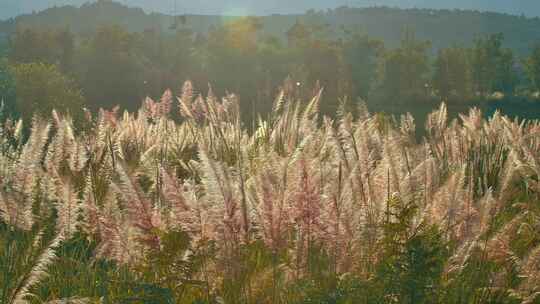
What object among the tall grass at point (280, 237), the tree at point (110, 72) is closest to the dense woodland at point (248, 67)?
the tree at point (110, 72)

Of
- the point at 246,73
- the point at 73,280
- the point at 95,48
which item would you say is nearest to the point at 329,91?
the point at 246,73

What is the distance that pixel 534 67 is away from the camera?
7369cm

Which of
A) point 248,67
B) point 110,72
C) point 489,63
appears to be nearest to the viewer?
point 110,72

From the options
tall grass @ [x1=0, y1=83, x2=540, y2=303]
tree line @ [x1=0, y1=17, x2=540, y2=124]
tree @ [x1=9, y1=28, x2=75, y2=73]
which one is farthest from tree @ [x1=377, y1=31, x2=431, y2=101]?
tall grass @ [x1=0, y1=83, x2=540, y2=303]

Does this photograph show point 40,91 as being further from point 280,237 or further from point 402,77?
point 402,77

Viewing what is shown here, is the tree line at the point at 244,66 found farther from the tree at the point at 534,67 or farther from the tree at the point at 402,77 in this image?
the tree at the point at 402,77

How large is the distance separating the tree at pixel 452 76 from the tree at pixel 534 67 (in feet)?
22.1

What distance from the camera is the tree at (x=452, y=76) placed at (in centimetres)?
7488

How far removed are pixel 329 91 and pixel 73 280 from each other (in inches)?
2573

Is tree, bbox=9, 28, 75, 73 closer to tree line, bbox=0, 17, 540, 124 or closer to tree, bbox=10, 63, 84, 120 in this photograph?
tree line, bbox=0, 17, 540, 124

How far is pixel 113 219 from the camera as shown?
2.35 meters

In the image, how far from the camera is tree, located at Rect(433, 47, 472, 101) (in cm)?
7488

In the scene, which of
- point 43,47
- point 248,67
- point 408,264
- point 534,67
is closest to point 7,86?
point 408,264

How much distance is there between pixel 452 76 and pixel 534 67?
9.21m
